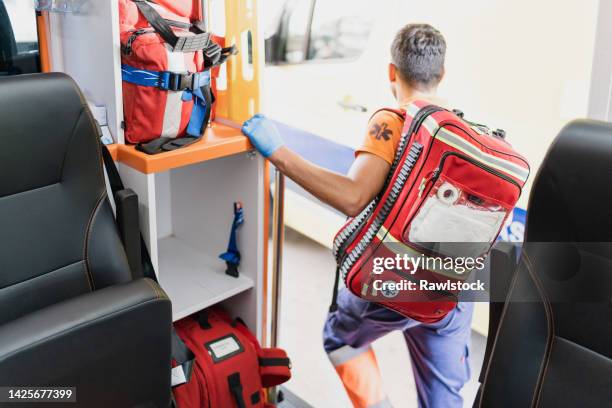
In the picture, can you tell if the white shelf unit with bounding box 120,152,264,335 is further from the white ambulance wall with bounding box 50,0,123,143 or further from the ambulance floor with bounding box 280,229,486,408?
the ambulance floor with bounding box 280,229,486,408

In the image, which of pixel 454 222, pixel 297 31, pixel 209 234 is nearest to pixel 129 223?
pixel 209 234

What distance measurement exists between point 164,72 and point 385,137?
648 mm

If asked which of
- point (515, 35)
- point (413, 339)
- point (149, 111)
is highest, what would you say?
point (515, 35)

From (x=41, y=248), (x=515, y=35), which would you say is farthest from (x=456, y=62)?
(x=41, y=248)

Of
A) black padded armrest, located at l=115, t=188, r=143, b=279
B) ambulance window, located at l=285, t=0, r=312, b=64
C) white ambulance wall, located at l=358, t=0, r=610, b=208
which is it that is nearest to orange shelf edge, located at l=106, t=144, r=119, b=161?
black padded armrest, located at l=115, t=188, r=143, b=279

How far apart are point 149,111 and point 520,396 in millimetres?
1209

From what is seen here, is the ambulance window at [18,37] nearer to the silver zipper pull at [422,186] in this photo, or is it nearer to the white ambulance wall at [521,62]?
the silver zipper pull at [422,186]

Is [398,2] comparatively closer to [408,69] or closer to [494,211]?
[408,69]

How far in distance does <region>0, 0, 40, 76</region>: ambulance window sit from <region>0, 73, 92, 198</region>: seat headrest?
38 centimetres

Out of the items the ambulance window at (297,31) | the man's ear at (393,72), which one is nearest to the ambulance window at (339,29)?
the ambulance window at (297,31)

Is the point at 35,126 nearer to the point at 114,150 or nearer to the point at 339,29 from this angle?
the point at 114,150

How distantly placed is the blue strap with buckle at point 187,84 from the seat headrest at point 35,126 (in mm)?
241

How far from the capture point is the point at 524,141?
2.51 m

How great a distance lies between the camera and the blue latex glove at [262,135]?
6.68 feet
